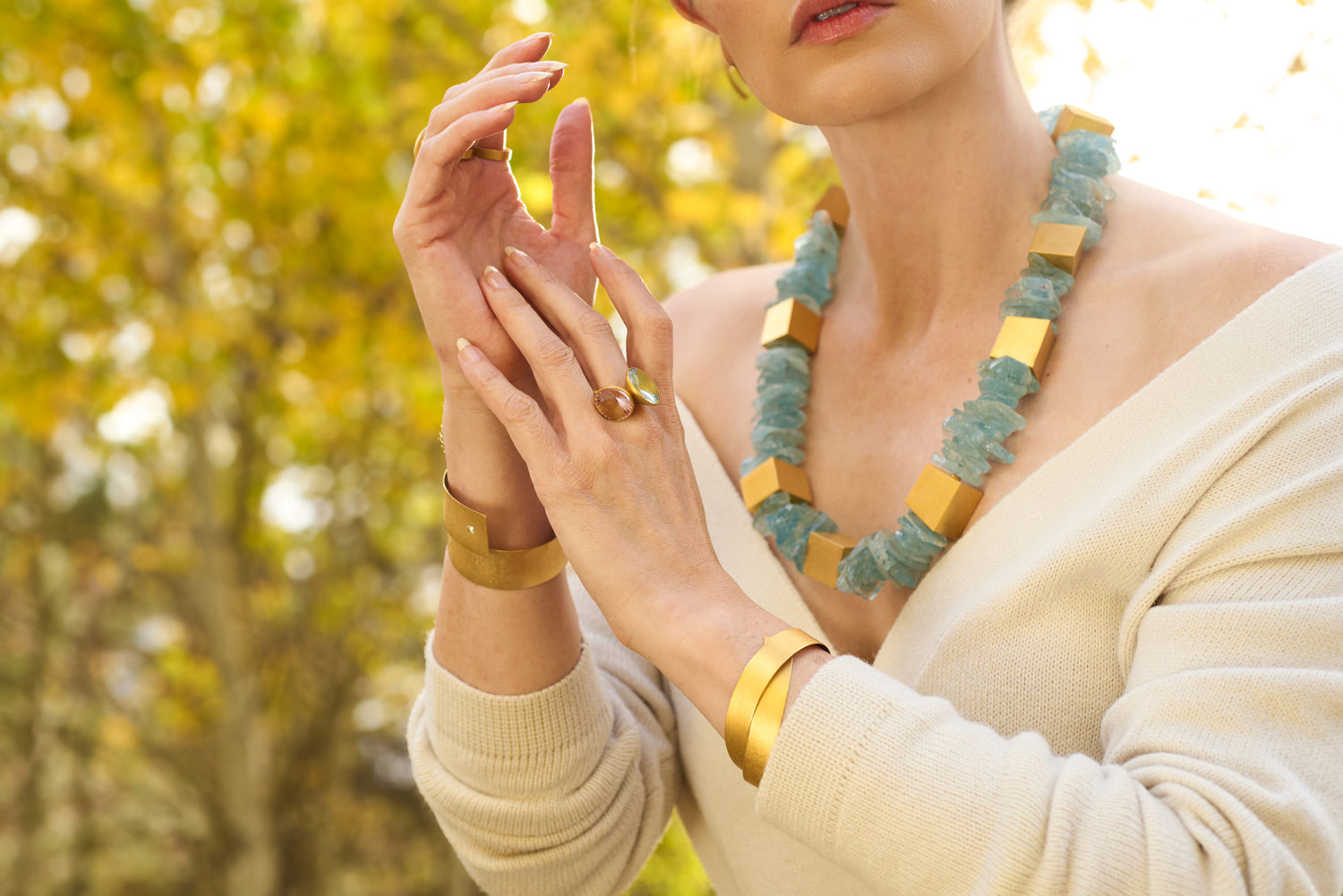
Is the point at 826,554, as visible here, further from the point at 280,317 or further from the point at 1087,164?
the point at 280,317

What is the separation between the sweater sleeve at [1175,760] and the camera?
935 mm

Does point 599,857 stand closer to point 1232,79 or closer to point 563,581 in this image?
point 563,581

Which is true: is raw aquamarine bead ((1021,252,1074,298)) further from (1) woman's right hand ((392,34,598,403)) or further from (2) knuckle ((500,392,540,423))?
(2) knuckle ((500,392,540,423))

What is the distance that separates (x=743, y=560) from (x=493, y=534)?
0.37 m

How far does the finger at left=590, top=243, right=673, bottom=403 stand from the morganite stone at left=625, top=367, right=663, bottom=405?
0.8 inches

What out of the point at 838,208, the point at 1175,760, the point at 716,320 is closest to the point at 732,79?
the point at 838,208

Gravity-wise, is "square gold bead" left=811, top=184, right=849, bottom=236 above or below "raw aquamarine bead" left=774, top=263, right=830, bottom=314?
above

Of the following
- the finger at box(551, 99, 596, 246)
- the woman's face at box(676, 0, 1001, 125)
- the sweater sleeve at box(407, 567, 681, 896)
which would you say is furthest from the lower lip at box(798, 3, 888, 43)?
the sweater sleeve at box(407, 567, 681, 896)

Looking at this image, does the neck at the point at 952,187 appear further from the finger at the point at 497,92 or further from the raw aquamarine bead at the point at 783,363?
the finger at the point at 497,92

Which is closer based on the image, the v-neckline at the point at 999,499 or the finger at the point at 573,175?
the v-neckline at the point at 999,499

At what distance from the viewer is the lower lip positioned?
1244 millimetres

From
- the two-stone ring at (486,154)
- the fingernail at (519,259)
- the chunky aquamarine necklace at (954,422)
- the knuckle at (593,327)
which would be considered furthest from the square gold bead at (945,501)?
the two-stone ring at (486,154)

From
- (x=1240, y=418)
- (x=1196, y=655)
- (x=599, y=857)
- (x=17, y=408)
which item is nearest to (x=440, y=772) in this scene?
(x=599, y=857)

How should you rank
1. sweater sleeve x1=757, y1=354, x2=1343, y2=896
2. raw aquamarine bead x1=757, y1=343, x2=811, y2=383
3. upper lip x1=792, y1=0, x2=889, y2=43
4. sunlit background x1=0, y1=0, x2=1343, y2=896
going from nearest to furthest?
1. sweater sleeve x1=757, y1=354, x2=1343, y2=896
2. upper lip x1=792, y1=0, x2=889, y2=43
3. raw aquamarine bead x1=757, y1=343, x2=811, y2=383
4. sunlit background x1=0, y1=0, x2=1343, y2=896
